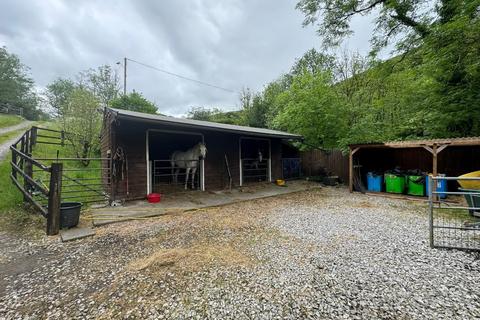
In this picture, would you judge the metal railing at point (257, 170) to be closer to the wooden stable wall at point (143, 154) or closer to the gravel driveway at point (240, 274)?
the wooden stable wall at point (143, 154)

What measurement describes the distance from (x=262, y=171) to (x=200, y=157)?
3811 millimetres

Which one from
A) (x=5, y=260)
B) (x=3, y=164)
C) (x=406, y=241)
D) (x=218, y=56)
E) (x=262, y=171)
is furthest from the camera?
(x=218, y=56)

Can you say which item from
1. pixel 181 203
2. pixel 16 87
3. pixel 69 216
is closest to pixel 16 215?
pixel 69 216

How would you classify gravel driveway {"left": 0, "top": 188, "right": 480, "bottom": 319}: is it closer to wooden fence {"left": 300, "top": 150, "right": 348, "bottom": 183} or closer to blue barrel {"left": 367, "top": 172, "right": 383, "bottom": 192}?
blue barrel {"left": 367, "top": 172, "right": 383, "bottom": 192}

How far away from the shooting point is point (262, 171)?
34.2 feet

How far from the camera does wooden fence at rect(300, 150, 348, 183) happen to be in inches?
421

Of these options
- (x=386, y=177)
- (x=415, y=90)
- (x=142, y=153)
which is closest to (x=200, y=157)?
(x=142, y=153)

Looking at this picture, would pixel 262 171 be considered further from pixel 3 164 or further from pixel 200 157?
pixel 3 164

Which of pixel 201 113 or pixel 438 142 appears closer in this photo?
pixel 438 142

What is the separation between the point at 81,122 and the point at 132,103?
6.64m

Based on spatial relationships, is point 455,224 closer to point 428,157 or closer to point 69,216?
point 428,157

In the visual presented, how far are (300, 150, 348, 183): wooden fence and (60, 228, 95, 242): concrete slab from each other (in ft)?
34.2

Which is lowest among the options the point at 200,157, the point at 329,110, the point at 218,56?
the point at 200,157

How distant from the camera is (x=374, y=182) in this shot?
8328 mm
